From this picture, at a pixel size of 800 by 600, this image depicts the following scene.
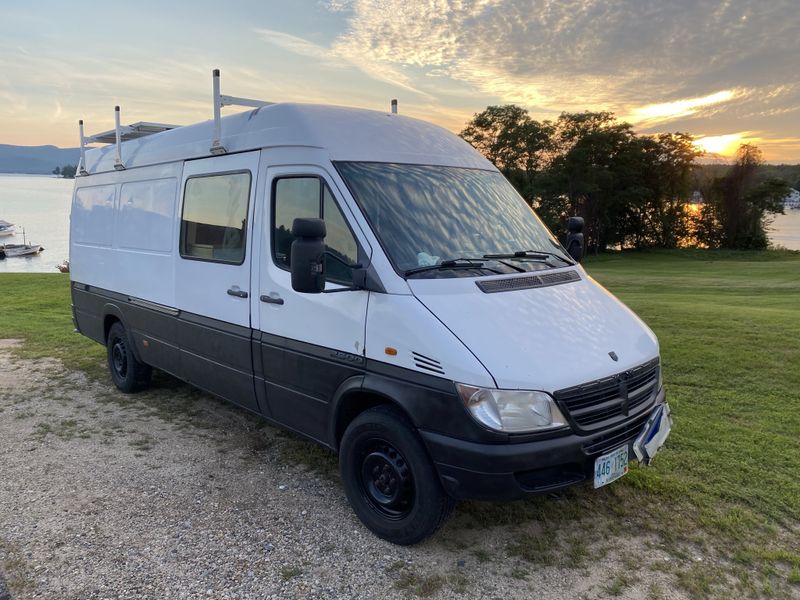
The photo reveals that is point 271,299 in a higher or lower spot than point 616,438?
higher

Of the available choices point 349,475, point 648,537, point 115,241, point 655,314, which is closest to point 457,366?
point 349,475

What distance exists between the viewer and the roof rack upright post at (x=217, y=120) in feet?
15.5

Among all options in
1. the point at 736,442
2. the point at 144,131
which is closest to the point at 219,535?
the point at 736,442

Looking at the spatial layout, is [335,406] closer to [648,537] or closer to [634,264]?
[648,537]

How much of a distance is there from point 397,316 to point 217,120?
2609 millimetres

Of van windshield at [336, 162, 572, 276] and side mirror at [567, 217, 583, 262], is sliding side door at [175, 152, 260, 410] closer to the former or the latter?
van windshield at [336, 162, 572, 276]

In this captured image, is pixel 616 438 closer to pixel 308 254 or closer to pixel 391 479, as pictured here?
pixel 391 479

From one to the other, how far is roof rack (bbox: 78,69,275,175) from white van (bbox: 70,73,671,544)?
0.10 ft

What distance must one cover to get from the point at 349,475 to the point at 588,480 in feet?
4.82

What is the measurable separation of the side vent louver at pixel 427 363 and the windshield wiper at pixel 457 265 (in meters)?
0.53

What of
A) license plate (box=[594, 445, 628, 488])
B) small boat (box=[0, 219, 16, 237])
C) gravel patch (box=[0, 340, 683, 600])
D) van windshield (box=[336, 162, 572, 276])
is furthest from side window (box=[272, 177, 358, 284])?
small boat (box=[0, 219, 16, 237])

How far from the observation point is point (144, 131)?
21.5 ft

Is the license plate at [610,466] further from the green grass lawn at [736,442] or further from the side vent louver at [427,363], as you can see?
the side vent louver at [427,363]

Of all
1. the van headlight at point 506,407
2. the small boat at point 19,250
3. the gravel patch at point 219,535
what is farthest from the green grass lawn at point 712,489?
the small boat at point 19,250
